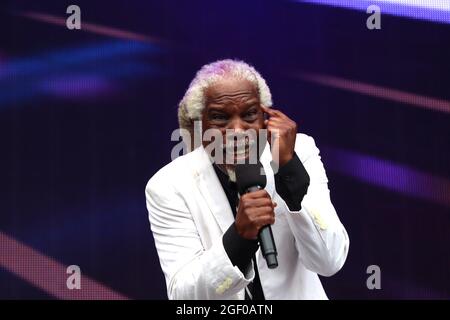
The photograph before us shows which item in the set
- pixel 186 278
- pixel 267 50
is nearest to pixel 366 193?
pixel 267 50

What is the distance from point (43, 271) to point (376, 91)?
1.60m

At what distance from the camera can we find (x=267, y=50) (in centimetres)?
409

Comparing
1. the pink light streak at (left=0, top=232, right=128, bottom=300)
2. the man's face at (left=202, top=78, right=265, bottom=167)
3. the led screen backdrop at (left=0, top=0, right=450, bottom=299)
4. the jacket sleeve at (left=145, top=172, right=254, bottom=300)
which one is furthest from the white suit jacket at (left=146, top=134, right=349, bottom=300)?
the pink light streak at (left=0, top=232, right=128, bottom=300)

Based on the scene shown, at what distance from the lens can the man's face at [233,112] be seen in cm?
272

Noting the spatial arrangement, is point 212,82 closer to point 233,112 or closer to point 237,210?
point 233,112

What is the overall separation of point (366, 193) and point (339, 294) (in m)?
0.45

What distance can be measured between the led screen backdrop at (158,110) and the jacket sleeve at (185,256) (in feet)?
4.32

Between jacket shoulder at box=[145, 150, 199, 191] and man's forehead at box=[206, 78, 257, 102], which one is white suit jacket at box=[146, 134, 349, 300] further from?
man's forehead at box=[206, 78, 257, 102]

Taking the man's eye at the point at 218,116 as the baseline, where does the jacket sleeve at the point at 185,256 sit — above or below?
below

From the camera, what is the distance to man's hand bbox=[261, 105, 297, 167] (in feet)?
8.48

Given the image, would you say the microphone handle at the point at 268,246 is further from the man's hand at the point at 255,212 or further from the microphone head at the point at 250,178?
the microphone head at the point at 250,178

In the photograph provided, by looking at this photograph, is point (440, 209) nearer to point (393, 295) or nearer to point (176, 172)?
point (393, 295)

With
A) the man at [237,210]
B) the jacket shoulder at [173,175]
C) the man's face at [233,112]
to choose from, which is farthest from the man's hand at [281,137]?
the jacket shoulder at [173,175]

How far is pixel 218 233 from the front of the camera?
277 centimetres
